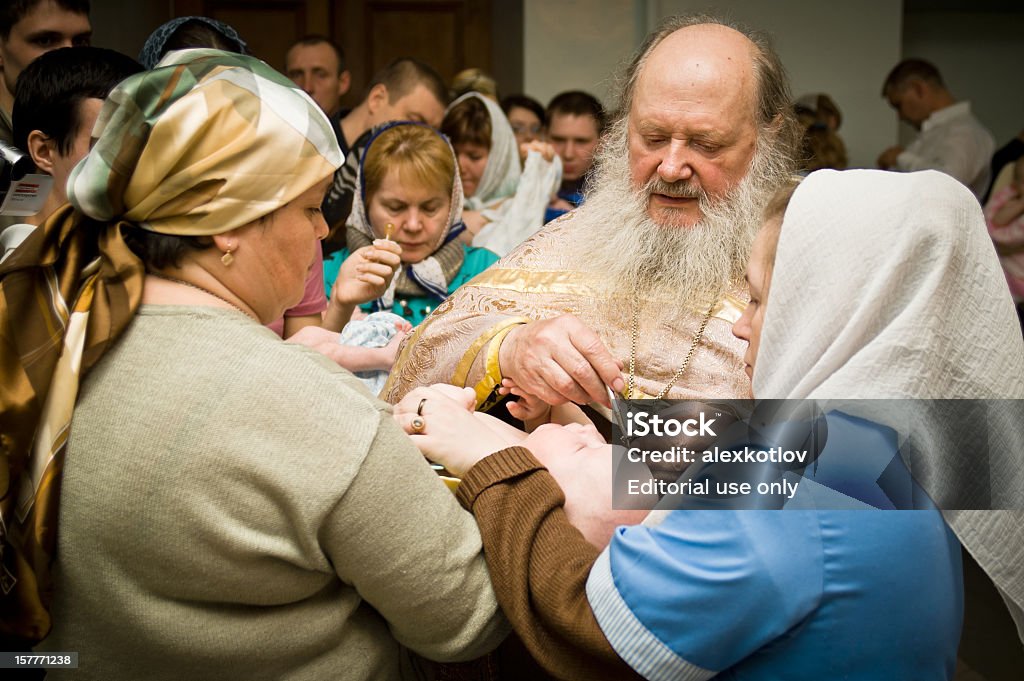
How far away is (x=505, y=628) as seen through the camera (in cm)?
176

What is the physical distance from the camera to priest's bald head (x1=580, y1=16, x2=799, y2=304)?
2941 mm

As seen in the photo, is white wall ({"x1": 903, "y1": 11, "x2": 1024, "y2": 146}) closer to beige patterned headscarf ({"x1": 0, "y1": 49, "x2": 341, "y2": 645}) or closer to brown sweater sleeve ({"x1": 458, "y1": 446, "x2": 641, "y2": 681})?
brown sweater sleeve ({"x1": 458, "y1": 446, "x2": 641, "y2": 681})

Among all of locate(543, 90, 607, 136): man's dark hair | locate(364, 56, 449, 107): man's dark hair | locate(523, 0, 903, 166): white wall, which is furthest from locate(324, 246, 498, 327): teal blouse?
locate(523, 0, 903, 166): white wall

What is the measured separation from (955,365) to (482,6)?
7.53 metres

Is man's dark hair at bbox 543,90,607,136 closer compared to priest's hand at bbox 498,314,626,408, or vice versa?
priest's hand at bbox 498,314,626,408

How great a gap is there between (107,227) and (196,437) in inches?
14.8

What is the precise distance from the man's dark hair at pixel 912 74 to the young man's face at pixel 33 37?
6083 mm

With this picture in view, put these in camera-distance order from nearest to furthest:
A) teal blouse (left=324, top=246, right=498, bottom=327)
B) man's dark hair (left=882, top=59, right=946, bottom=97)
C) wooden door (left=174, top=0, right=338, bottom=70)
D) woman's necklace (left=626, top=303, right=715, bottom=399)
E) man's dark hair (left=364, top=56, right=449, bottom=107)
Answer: woman's necklace (left=626, top=303, right=715, bottom=399) → teal blouse (left=324, top=246, right=498, bottom=327) → man's dark hair (left=364, top=56, right=449, bottom=107) → man's dark hair (left=882, top=59, right=946, bottom=97) → wooden door (left=174, top=0, right=338, bottom=70)

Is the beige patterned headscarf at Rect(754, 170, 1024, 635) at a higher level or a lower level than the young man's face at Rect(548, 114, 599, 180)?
higher

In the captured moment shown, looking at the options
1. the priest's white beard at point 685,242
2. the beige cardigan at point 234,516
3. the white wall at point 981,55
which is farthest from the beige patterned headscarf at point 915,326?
the white wall at point 981,55

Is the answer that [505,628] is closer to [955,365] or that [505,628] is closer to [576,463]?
[576,463]

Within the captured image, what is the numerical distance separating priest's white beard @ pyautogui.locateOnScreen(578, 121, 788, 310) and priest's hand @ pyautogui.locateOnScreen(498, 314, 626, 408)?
0.52m

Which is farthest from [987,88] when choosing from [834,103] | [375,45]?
[375,45]

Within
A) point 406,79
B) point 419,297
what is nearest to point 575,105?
point 406,79
